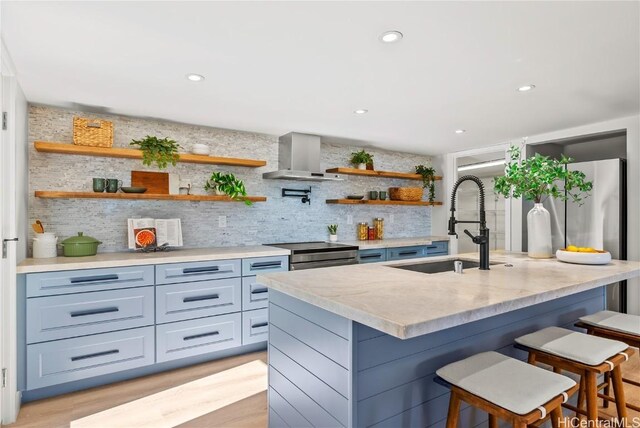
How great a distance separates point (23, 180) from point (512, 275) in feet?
11.2

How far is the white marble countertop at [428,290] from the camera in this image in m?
1.18

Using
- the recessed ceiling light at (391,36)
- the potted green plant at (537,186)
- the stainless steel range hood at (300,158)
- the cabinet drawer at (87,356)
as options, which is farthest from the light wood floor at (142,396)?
the recessed ceiling light at (391,36)

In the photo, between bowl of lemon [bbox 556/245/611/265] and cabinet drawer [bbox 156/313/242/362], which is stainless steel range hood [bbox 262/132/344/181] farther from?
bowl of lemon [bbox 556/245/611/265]

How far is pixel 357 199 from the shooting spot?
15.6 ft

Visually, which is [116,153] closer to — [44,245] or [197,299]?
[44,245]

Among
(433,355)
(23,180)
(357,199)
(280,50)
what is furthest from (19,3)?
(357,199)

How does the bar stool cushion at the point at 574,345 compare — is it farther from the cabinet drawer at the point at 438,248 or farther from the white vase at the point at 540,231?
the cabinet drawer at the point at 438,248

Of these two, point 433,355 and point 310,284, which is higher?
point 310,284

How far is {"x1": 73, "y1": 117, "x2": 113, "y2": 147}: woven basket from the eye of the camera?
303cm

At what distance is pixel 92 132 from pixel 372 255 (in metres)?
3.05

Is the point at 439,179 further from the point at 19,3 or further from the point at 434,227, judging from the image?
the point at 19,3

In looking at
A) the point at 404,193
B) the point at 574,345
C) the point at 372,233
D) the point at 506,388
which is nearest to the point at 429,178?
the point at 404,193

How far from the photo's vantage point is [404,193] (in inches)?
200

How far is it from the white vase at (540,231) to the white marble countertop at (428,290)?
41cm
